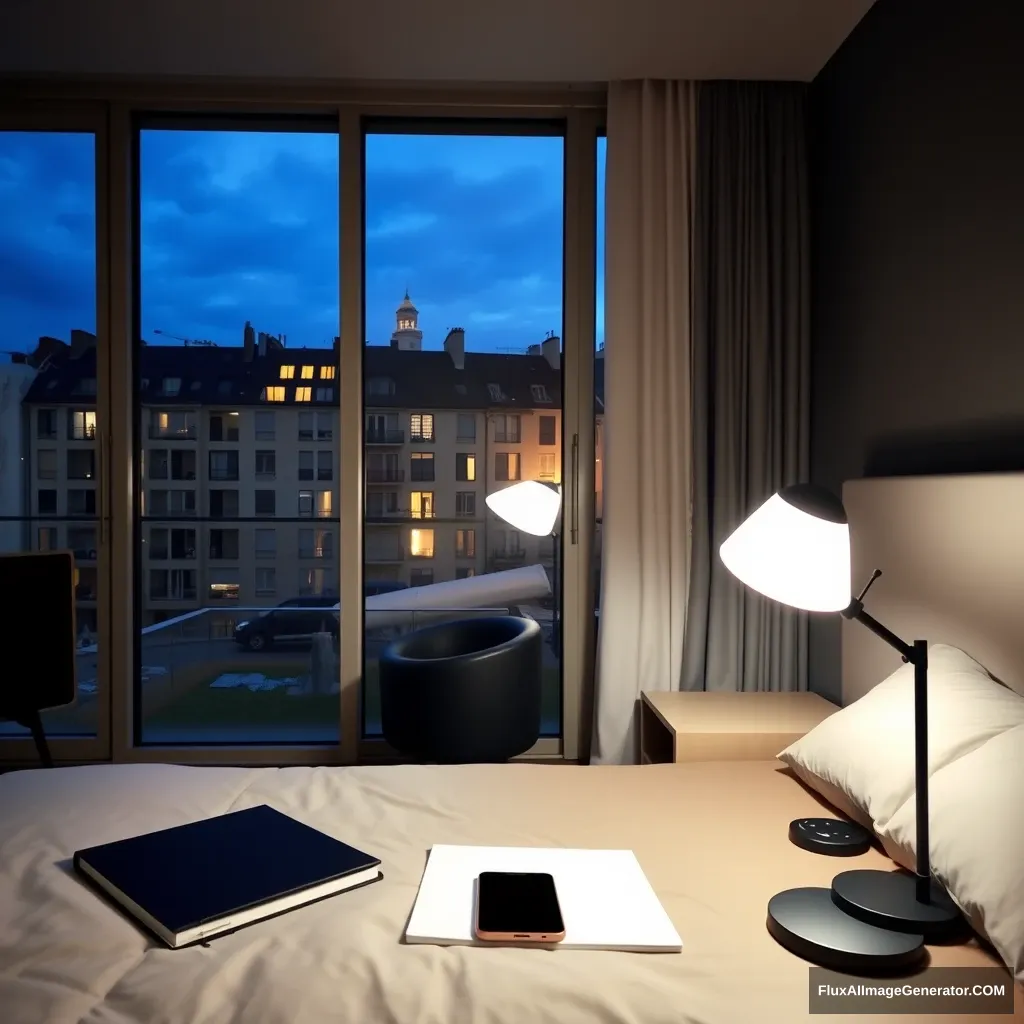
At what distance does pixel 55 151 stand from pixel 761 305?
4804 mm

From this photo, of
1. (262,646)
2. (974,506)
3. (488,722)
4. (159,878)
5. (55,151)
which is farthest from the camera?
(262,646)

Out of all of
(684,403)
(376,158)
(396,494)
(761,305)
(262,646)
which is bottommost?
(262,646)

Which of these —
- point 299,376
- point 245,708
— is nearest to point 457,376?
point 299,376

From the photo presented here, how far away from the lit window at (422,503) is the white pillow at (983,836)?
4.80m

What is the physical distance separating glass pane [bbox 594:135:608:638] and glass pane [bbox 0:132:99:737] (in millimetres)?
1943

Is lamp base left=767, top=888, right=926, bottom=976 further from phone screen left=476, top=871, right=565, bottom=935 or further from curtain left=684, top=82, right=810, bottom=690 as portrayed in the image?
curtain left=684, top=82, right=810, bottom=690

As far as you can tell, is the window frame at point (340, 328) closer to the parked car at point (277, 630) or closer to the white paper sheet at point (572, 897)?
the white paper sheet at point (572, 897)

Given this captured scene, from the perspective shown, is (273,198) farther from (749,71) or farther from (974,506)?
(974,506)

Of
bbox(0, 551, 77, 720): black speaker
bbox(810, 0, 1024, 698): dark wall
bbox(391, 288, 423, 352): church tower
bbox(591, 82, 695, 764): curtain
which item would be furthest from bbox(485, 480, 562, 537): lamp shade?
bbox(391, 288, 423, 352): church tower

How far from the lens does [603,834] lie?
5.09 feet

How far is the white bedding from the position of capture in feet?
3.31

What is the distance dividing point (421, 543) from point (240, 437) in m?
1.82

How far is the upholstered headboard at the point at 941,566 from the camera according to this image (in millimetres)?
1696

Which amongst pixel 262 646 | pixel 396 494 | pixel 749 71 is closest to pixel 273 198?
pixel 396 494
